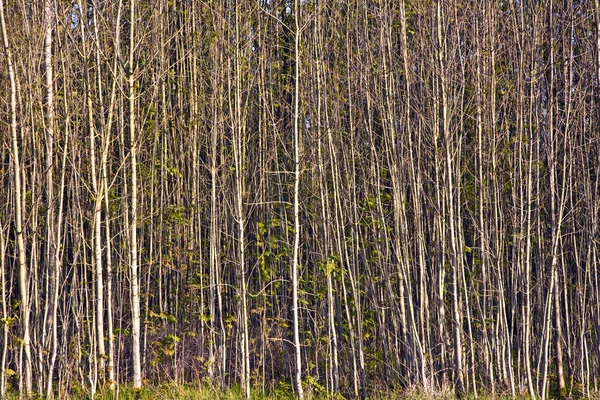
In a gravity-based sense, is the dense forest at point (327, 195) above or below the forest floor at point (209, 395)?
above

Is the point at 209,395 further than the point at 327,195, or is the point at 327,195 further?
the point at 327,195

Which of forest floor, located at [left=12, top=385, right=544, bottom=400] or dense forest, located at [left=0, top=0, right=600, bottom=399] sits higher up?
dense forest, located at [left=0, top=0, right=600, bottom=399]

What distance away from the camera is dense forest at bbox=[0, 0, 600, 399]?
680 centimetres

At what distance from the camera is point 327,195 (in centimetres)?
737

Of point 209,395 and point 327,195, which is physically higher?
point 327,195

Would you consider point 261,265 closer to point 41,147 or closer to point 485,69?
point 41,147

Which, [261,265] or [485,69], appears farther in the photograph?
[261,265]

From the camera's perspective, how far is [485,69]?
24.1 feet

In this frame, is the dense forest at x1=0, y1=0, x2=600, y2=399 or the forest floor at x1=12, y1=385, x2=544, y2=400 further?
the dense forest at x1=0, y1=0, x2=600, y2=399

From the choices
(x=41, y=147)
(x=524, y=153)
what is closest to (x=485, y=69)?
(x=524, y=153)

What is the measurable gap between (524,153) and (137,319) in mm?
4949

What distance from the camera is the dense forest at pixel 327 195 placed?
6801mm

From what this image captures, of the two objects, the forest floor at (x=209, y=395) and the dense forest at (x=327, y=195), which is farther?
the dense forest at (x=327, y=195)

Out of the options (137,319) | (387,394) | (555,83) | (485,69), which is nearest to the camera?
(137,319)
